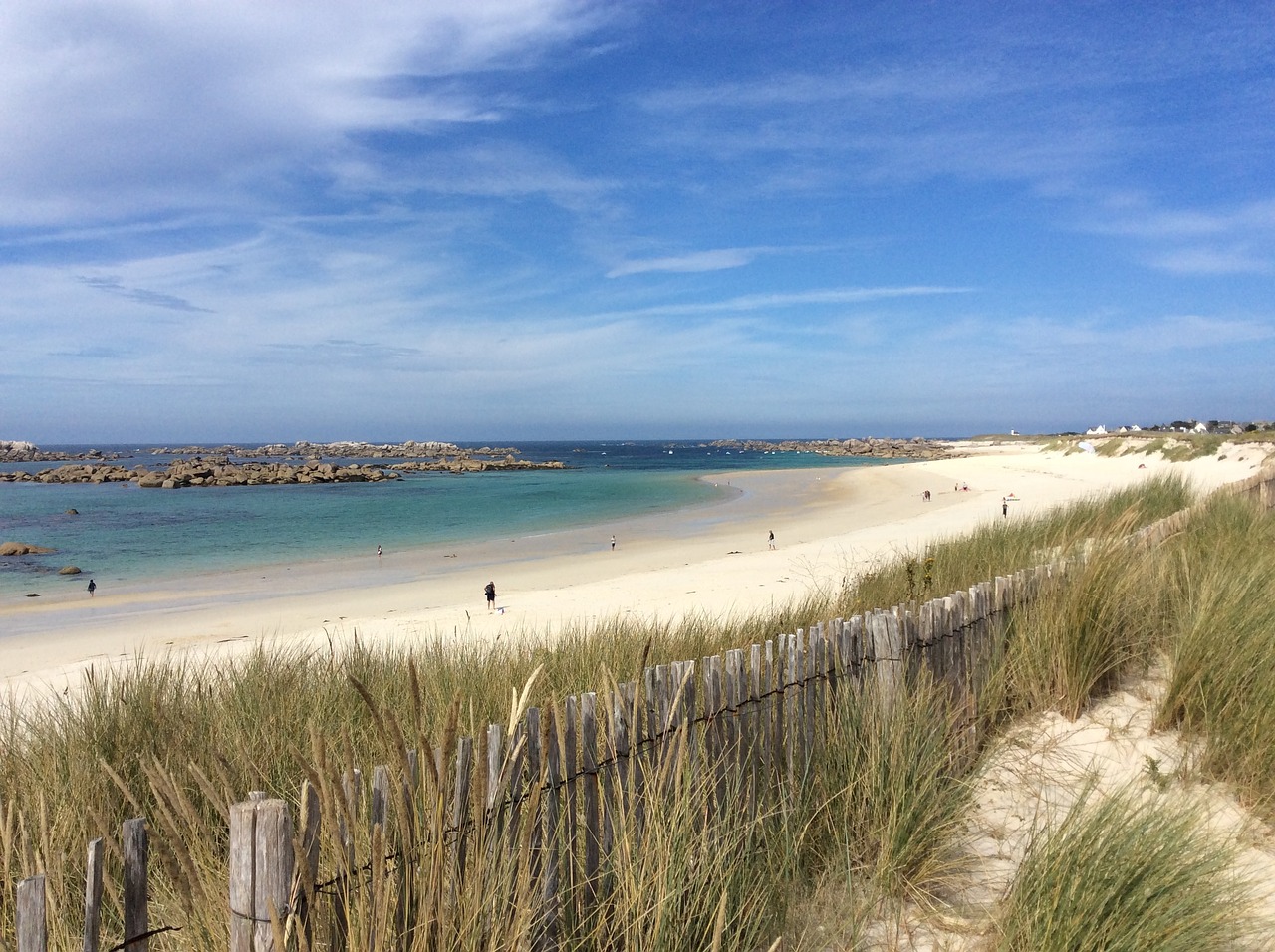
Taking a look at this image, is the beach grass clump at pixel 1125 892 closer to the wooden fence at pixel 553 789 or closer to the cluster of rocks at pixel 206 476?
the wooden fence at pixel 553 789

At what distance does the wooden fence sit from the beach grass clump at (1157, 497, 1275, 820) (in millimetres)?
1104

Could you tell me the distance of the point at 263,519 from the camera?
3478 cm

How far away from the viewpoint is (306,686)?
4.80 meters

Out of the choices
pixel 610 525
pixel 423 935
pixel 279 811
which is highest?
pixel 279 811

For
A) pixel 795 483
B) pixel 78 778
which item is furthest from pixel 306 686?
pixel 795 483

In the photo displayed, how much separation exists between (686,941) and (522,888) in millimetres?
672

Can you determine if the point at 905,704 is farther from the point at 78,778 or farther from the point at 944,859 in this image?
the point at 78,778

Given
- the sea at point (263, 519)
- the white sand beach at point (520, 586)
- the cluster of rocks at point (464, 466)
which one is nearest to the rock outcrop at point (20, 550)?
the sea at point (263, 519)

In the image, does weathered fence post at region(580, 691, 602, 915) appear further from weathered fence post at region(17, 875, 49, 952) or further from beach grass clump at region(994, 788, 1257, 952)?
weathered fence post at region(17, 875, 49, 952)

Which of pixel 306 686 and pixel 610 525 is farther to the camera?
pixel 610 525

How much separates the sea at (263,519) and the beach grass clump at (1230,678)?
2254cm

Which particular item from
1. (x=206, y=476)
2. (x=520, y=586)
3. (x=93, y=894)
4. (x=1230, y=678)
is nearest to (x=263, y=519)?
(x=520, y=586)

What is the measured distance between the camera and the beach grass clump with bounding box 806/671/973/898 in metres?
3.17

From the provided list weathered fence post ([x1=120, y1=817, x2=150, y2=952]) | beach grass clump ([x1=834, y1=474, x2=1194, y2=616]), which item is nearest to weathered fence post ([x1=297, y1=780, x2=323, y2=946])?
weathered fence post ([x1=120, y1=817, x2=150, y2=952])
